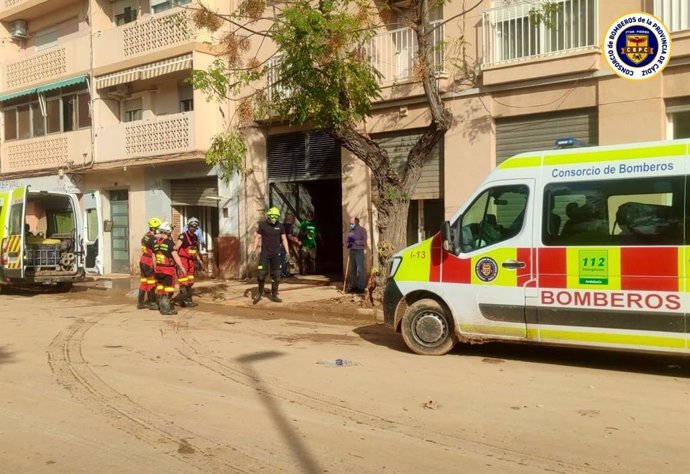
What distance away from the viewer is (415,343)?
8242mm

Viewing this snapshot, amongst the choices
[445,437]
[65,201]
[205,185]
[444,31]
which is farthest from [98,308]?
[445,437]

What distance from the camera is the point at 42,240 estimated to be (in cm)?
1614

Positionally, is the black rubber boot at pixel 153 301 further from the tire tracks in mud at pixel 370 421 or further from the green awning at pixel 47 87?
the green awning at pixel 47 87

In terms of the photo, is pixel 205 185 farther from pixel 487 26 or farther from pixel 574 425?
pixel 574 425

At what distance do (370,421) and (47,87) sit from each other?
21.0m

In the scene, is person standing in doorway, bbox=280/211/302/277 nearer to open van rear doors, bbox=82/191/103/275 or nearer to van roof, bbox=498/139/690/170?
open van rear doors, bbox=82/191/103/275

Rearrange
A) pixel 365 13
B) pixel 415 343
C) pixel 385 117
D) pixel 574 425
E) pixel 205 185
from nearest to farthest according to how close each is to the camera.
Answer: pixel 574 425
pixel 415 343
pixel 365 13
pixel 385 117
pixel 205 185

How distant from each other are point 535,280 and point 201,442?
3995 millimetres

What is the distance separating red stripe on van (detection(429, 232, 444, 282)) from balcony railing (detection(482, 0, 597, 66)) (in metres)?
6.09

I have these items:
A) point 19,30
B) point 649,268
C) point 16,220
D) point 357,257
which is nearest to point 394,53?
point 357,257

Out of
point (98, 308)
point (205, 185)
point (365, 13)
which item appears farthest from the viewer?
point (205, 185)

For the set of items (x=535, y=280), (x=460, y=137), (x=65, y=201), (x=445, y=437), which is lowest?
(x=445, y=437)

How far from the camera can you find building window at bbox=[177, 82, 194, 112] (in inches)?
791

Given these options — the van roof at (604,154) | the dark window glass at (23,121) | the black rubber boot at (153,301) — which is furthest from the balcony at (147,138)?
the van roof at (604,154)
